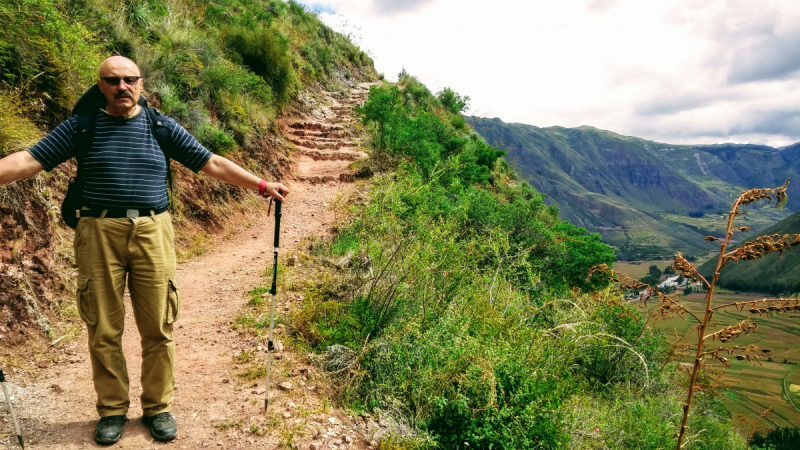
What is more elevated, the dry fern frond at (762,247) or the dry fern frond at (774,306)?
the dry fern frond at (762,247)

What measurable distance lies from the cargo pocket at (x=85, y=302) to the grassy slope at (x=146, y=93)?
1.81 m

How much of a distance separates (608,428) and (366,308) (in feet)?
10.2

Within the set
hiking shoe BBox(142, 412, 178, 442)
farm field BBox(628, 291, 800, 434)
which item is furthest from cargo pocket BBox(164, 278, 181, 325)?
farm field BBox(628, 291, 800, 434)

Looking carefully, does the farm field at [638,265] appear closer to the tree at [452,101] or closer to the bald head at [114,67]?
the tree at [452,101]

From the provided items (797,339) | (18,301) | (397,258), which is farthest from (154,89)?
(797,339)

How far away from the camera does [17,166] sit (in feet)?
7.70

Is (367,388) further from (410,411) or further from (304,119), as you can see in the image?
(304,119)

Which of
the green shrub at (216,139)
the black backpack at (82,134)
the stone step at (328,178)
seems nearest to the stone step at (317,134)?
the stone step at (328,178)

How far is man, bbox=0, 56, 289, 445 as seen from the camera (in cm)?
254

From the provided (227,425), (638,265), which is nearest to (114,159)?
(227,425)

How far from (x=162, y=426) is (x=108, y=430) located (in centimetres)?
32

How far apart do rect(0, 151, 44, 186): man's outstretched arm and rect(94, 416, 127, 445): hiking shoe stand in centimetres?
164

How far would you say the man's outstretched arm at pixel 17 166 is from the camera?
2.29m

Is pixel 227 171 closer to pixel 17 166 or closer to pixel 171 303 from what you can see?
pixel 171 303
